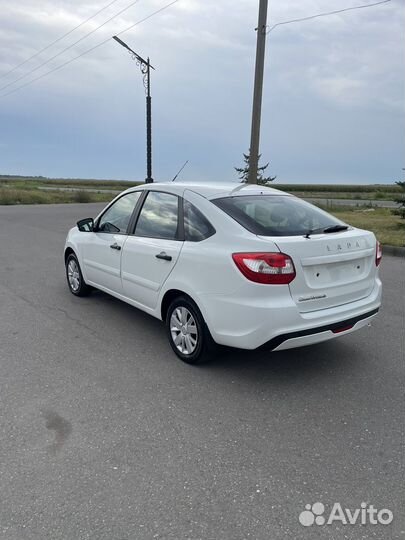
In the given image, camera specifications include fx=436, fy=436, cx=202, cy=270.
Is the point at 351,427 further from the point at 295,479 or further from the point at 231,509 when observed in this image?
the point at 231,509

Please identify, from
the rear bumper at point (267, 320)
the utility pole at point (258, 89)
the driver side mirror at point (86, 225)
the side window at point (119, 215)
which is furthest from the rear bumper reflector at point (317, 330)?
the utility pole at point (258, 89)

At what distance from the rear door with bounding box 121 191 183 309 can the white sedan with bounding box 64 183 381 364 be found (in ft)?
0.04

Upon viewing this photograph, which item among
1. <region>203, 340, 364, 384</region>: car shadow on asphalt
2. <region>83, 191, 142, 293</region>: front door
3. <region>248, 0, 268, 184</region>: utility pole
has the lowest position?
<region>203, 340, 364, 384</region>: car shadow on asphalt

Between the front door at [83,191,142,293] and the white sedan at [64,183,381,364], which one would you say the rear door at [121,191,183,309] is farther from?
the front door at [83,191,142,293]

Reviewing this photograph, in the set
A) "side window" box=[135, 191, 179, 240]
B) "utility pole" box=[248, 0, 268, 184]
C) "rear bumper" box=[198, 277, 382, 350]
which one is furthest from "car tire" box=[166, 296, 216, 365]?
"utility pole" box=[248, 0, 268, 184]

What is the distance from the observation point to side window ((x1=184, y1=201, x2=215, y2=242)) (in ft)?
12.2

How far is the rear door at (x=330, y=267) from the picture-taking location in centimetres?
332

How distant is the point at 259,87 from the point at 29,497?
35.5ft

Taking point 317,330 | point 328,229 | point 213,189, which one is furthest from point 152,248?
point 317,330

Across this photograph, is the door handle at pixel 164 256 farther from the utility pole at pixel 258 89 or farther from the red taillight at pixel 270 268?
the utility pole at pixel 258 89

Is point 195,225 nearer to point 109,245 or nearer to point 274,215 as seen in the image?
point 274,215

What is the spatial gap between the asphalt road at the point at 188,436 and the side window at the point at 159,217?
112cm

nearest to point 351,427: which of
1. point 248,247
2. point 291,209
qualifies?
point 248,247

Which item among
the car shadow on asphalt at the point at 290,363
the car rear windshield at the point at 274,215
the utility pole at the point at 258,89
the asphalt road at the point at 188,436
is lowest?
the asphalt road at the point at 188,436
